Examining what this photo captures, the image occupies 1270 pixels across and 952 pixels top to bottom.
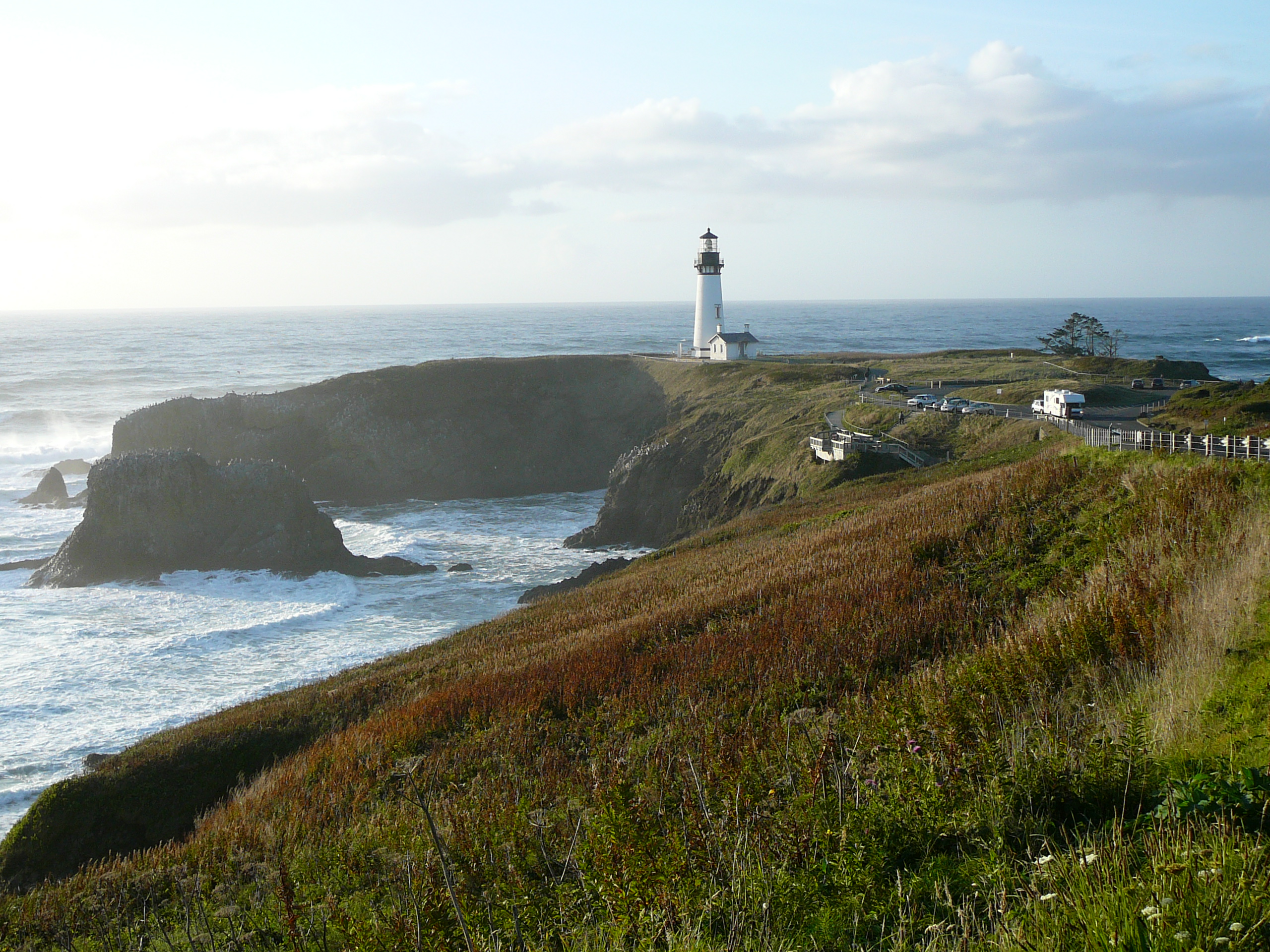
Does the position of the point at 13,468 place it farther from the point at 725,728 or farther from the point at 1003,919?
the point at 1003,919

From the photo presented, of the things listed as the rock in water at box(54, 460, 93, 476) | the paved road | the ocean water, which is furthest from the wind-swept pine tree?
the rock in water at box(54, 460, 93, 476)

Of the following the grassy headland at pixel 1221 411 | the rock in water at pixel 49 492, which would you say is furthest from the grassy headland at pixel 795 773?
the rock in water at pixel 49 492

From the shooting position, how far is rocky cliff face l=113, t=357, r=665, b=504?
6078 centimetres

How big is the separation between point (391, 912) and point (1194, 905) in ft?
15.4

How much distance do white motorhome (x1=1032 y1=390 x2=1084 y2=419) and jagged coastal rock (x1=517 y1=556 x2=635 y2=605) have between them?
63.4 feet

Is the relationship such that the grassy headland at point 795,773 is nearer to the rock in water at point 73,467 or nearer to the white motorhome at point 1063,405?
the white motorhome at point 1063,405

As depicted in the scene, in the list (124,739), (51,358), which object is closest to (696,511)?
(124,739)

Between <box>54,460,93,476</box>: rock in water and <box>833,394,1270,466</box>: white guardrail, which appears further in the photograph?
<box>54,460,93,476</box>: rock in water

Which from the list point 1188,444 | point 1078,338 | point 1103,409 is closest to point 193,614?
point 1188,444

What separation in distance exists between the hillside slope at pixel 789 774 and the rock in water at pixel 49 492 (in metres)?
48.1

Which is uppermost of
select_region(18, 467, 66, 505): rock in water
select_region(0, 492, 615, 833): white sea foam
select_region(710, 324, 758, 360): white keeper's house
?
select_region(710, 324, 758, 360): white keeper's house

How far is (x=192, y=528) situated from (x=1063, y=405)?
133 ft

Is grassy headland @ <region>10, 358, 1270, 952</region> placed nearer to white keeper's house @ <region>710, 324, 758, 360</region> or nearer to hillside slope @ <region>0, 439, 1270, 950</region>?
hillside slope @ <region>0, 439, 1270, 950</region>

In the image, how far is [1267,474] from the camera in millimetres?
Result: 13727
